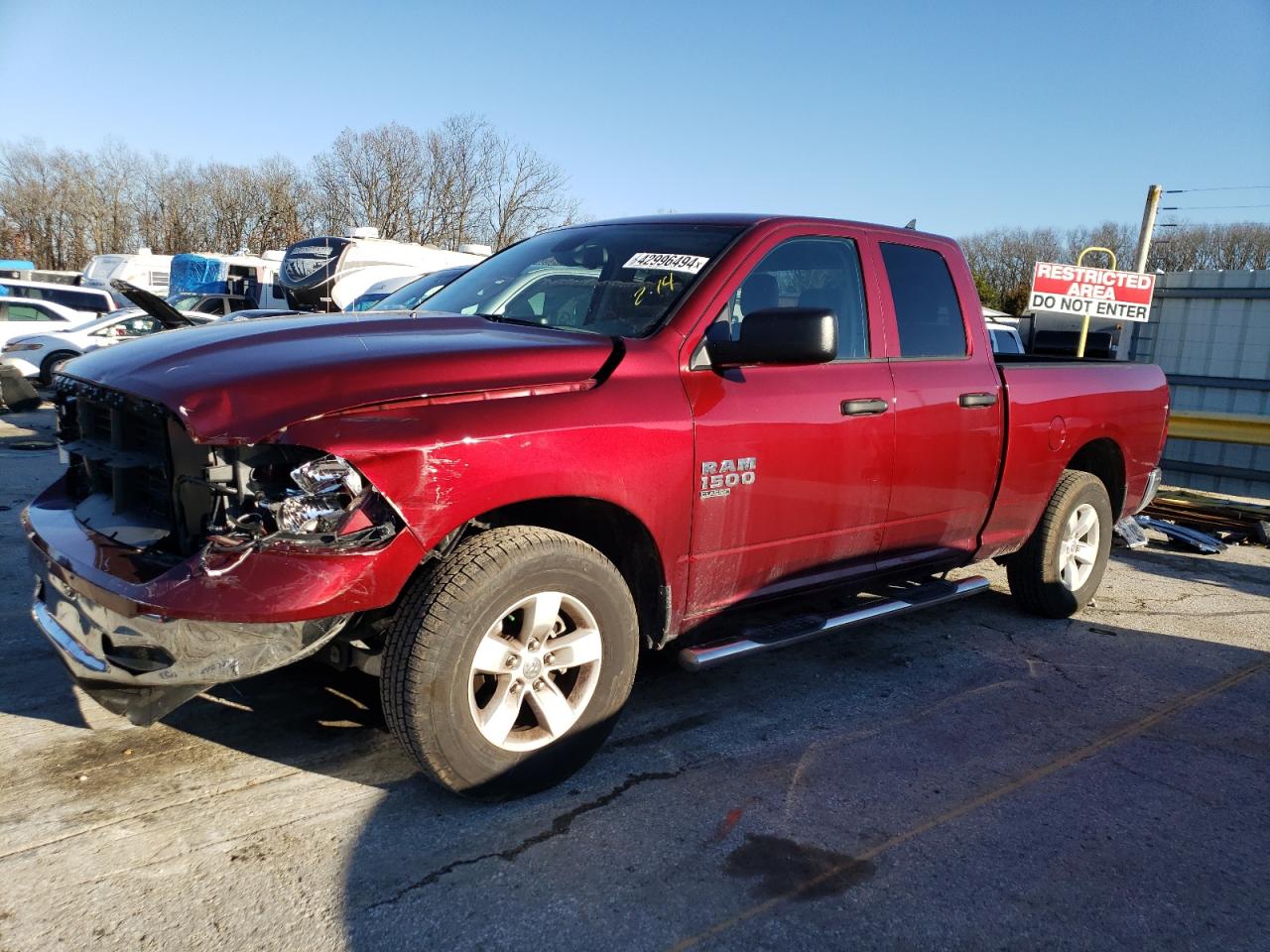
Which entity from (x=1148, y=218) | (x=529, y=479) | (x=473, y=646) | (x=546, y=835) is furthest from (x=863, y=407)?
(x=1148, y=218)

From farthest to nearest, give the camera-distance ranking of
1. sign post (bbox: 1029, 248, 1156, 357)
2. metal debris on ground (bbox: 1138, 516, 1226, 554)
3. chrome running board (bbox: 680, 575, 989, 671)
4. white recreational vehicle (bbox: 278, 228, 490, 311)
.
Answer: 1. white recreational vehicle (bbox: 278, 228, 490, 311)
2. sign post (bbox: 1029, 248, 1156, 357)
3. metal debris on ground (bbox: 1138, 516, 1226, 554)
4. chrome running board (bbox: 680, 575, 989, 671)

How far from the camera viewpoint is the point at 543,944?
2.28m

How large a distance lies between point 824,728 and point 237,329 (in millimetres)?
2605

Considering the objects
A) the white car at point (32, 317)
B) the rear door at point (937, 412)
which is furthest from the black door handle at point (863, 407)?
the white car at point (32, 317)

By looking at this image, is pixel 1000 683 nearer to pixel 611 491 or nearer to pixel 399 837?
pixel 611 491

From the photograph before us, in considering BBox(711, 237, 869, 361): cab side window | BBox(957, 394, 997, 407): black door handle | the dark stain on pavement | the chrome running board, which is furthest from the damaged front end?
BBox(957, 394, 997, 407): black door handle

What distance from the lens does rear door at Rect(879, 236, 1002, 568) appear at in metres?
4.02

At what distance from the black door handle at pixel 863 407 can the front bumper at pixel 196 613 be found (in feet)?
6.18

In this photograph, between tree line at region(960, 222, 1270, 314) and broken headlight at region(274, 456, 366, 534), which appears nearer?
broken headlight at region(274, 456, 366, 534)

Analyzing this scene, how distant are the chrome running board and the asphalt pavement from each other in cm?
37

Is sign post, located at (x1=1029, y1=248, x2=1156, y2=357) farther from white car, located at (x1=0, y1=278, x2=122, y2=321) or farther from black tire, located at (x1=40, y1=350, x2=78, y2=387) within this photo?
white car, located at (x1=0, y1=278, x2=122, y2=321)

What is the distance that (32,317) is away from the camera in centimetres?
1694

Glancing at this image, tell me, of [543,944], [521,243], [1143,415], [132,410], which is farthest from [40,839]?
[1143,415]

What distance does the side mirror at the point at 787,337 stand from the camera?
312cm
